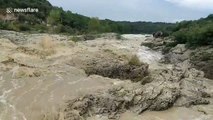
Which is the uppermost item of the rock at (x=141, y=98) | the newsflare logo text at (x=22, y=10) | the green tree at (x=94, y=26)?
the newsflare logo text at (x=22, y=10)

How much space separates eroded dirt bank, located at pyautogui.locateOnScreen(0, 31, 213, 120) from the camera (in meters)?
23.5

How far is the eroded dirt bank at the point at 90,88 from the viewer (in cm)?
2345

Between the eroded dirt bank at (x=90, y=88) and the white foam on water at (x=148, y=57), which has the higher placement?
the eroded dirt bank at (x=90, y=88)

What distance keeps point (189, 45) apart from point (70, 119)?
40.6 meters

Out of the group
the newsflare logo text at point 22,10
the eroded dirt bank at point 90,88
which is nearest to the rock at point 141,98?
the eroded dirt bank at point 90,88

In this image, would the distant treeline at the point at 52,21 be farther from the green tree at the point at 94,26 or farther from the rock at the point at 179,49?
the rock at the point at 179,49

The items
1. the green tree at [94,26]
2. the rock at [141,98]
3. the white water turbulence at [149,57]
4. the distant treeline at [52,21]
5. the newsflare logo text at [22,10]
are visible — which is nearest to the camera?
the rock at [141,98]

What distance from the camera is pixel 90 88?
84.8ft

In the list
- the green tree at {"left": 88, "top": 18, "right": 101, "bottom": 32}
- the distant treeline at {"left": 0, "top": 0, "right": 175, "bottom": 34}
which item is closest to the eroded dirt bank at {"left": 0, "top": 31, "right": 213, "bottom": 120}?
the distant treeline at {"left": 0, "top": 0, "right": 175, "bottom": 34}

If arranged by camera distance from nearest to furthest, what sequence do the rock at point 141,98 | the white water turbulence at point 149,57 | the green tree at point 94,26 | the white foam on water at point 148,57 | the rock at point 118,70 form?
the rock at point 141,98
the rock at point 118,70
the white water turbulence at point 149,57
the white foam on water at point 148,57
the green tree at point 94,26

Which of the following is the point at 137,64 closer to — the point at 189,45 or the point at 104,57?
the point at 104,57

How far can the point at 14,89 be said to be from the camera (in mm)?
26109

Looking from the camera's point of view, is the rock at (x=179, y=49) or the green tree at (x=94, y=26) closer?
the rock at (x=179, y=49)

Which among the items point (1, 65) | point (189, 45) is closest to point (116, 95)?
point (1, 65)
